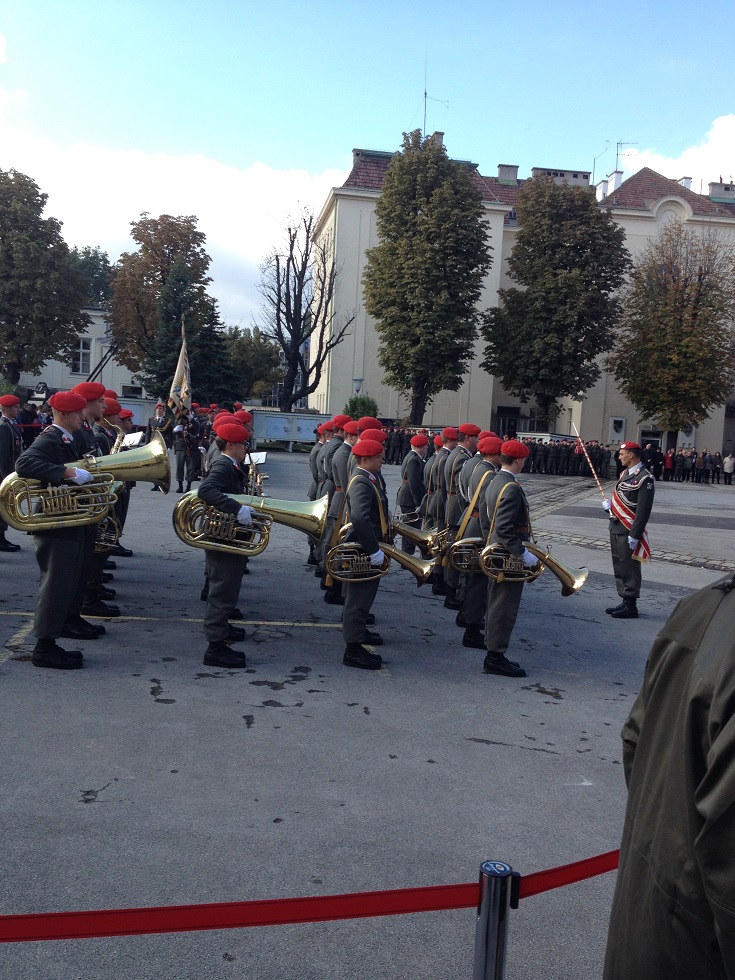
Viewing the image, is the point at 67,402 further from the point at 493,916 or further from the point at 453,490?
the point at 493,916

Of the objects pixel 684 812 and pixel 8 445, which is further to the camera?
pixel 8 445

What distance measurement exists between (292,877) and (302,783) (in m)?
1.02

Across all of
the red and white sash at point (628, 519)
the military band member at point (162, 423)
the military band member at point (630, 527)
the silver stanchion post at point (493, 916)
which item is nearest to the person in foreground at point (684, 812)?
the silver stanchion post at point (493, 916)

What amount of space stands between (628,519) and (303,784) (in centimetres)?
670

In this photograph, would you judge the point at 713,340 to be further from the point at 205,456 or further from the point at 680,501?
the point at 205,456

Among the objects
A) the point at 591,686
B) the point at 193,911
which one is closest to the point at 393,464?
the point at 591,686

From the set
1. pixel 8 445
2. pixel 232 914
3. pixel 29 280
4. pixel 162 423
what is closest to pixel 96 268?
pixel 29 280

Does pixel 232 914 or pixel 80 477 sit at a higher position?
pixel 80 477

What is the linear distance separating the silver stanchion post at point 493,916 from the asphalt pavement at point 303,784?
1.16 metres

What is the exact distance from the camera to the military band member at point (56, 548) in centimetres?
681

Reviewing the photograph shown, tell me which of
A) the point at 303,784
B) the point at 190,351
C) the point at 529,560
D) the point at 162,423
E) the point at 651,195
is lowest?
the point at 303,784

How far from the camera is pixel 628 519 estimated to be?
34.1 feet

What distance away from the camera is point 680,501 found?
26.8m

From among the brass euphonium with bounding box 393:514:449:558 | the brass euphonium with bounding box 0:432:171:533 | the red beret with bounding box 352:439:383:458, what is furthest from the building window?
the red beret with bounding box 352:439:383:458
